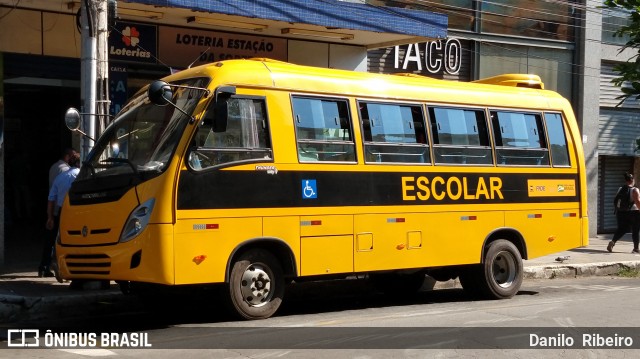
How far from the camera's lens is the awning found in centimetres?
1410

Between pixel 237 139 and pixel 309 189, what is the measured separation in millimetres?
1111

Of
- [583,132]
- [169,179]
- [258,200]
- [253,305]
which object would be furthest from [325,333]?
[583,132]

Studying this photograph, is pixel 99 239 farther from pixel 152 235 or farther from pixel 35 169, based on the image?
pixel 35 169

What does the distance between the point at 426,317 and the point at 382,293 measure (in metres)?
2.93

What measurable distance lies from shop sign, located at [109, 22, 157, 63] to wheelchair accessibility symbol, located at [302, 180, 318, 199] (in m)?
5.97

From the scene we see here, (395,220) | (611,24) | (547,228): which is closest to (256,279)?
(395,220)

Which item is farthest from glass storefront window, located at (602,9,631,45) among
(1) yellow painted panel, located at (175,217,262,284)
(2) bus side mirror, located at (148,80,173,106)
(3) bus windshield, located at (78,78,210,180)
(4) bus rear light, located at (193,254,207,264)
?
(4) bus rear light, located at (193,254,207,264)

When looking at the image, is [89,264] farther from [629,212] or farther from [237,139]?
[629,212]

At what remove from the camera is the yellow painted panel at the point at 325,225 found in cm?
1020

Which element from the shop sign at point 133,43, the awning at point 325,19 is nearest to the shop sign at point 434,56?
the awning at point 325,19

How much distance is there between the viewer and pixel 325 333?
9.19 m

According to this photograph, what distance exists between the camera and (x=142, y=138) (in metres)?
9.78

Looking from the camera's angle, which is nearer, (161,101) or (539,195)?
(161,101)

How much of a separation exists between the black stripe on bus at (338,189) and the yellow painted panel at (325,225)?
165 millimetres
